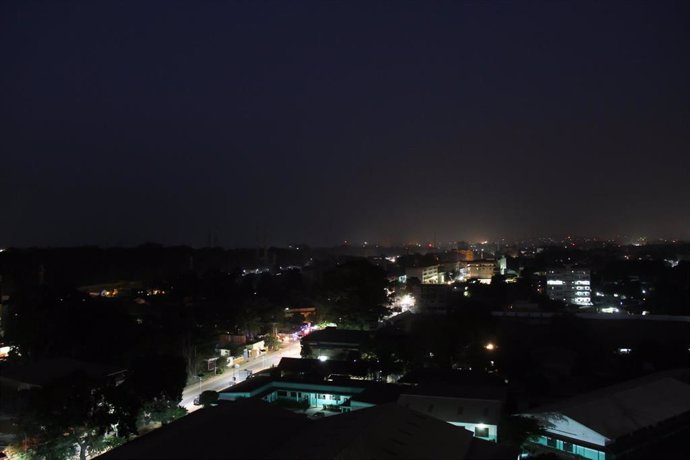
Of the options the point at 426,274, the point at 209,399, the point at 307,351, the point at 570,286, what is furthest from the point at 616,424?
the point at 426,274

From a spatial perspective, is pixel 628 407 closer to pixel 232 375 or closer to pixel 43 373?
pixel 232 375

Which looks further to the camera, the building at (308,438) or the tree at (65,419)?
the tree at (65,419)

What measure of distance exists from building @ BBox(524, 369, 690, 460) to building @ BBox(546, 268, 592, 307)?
1968cm

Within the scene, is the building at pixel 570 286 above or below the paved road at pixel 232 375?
above

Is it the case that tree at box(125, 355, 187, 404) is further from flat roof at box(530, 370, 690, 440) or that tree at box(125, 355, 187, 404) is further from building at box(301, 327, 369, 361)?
building at box(301, 327, 369, 361)

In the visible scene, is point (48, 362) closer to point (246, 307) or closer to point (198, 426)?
point (198, 426)

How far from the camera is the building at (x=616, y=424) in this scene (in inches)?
307

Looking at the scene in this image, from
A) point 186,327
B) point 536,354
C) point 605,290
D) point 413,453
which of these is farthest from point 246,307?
point 605,290

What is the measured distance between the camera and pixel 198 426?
23.1ft

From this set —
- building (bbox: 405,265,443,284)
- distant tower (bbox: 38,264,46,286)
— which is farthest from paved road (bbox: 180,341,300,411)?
building (bbox: 405,265,443,284)

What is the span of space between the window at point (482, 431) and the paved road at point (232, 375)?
5717 mm

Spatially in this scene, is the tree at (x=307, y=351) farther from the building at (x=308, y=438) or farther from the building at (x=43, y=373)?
the building at (x=308, y=438)

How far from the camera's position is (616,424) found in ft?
26.6

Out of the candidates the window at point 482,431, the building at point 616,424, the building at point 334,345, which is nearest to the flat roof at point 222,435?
the window at point 482,431
